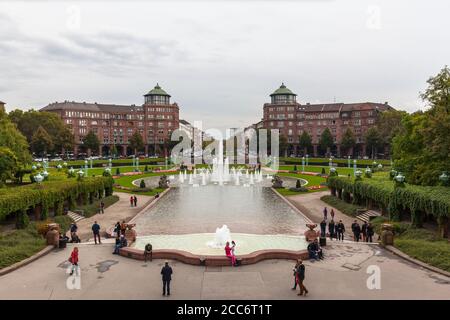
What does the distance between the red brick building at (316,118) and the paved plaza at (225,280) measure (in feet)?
381

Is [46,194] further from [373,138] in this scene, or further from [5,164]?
[373,138]

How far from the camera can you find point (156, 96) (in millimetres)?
142625

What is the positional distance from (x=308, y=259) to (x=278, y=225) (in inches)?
436

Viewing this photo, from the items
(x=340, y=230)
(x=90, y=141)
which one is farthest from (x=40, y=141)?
(x=340, y=230)

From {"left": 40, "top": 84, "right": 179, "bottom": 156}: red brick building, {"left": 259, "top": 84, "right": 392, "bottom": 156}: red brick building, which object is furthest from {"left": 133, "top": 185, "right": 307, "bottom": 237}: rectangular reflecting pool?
{"left": 40, "top": 84, "right": 179, "bottom": 156}: red brick building

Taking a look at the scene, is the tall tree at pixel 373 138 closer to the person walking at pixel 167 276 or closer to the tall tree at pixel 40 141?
the tall tree at pixel 40 141

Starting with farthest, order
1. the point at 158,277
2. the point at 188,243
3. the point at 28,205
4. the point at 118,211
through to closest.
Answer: the point at 118,211 → the point at 28,205 → the point at 188,243 → the point at 158,277

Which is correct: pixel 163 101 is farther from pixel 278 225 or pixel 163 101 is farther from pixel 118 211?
pixel 278 225

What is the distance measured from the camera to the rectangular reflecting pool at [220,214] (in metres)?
30.6

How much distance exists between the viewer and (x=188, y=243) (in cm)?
2542

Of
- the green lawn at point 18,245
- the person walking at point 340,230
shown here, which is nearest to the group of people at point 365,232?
the person walking at point 340,230

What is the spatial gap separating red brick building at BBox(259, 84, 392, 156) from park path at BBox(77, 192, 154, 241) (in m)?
98.2

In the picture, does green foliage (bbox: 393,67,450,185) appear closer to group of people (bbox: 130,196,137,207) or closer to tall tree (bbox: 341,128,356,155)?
group of people (bbox: 130,196,137,207)
